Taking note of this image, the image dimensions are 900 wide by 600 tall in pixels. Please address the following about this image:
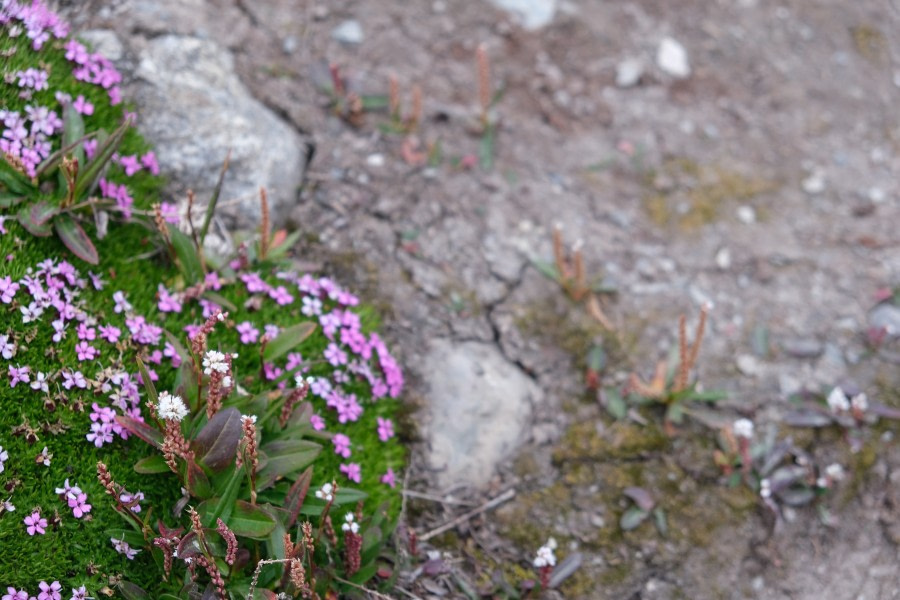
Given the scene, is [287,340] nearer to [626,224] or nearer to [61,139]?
[61,139]

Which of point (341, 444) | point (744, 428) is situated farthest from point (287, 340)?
point (744, 428)

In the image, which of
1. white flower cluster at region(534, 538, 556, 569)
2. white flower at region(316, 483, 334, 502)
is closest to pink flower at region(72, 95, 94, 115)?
white flower at region(316, 483, 334, 502)

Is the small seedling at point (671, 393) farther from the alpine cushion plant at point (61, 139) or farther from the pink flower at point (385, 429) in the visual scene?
the alpine cushion plant at point (61, 139)

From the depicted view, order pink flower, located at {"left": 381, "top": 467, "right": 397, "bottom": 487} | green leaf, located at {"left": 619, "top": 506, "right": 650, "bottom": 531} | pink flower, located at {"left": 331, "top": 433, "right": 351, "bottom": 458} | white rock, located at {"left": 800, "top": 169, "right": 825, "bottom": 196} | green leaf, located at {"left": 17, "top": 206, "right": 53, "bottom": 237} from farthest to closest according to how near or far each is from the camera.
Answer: white rock, located at {"left": 800, "top": 169, "right": 825, "bottom": 196} → green leaf, located at {"left": 619, "top": 506, "right": 650, "bottom": 531} → pink flower, located at {"left": 381, "top": 467, "right": 397, "bottom": 487} → pink flower, located at {"left": 331, "top": 433, "right": 351, "bottom": 458} → green leaf, located at {"left": 17, "top": 206, "right": 53, "bottom": 237}

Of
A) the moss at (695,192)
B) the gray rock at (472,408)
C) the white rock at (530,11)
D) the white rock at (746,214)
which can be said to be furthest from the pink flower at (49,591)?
the white rock at (530,11)

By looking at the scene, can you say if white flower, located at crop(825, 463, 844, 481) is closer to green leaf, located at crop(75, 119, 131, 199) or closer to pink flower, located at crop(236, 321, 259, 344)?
pink flower, located at crop(236, 321, 259, 344)
